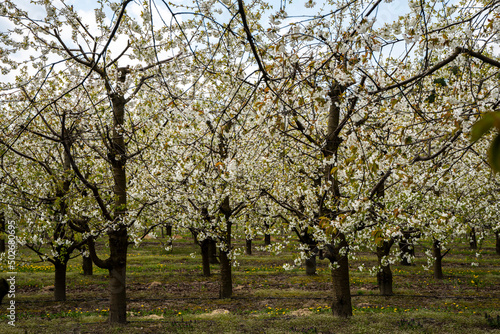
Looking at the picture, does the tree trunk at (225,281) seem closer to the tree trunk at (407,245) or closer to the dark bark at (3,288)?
the tree trunk at (407,245)

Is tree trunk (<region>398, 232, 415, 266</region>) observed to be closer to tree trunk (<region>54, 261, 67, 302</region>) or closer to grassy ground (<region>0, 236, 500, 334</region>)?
grassy ground (<region>0, 236, 500, 334</region>)

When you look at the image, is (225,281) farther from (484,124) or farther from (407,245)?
(484,124)

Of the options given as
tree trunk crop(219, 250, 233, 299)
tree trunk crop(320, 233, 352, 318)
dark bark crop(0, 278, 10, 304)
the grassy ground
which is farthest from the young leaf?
dark bark crop(0, 278, 10, 304)

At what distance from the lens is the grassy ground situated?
818cm

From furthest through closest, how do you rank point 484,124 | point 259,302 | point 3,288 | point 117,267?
point 259,302
point 3,288
point 117,267
point 484,124

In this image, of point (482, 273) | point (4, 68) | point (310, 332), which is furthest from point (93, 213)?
point (482, 273)

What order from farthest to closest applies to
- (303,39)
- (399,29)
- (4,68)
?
1. (4,68)
2. (399,29)
3. (303,39)

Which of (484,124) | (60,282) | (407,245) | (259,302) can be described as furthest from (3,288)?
(484,124)

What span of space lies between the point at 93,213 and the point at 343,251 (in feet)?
20.3

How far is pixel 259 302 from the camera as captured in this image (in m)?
11.7

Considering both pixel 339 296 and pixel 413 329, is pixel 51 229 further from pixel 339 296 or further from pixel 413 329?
pixel 413 329

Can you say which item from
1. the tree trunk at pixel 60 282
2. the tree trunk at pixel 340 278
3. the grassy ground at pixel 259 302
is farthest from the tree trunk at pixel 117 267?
the tree trunk at pixel 340 278

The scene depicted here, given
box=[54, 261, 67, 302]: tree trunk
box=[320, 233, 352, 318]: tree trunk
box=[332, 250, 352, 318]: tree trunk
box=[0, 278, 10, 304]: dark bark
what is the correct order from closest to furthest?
box=[320, 233, 352, 318]: tree trunk < box=[332, 250, 352, 318]: tree trunk < box=[0, 278, 10, 304]: dark bark < box=[54, 261, 67, 302]: tree trunk

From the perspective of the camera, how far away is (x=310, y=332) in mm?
7719
